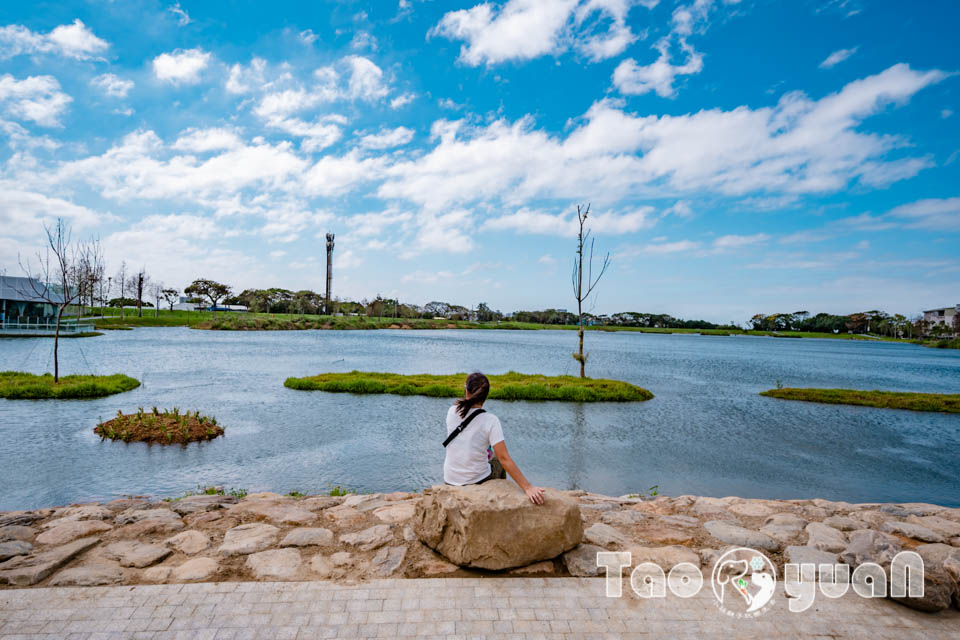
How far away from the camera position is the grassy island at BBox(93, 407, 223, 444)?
38.3 feet

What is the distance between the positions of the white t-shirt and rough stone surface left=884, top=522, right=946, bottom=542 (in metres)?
4.99

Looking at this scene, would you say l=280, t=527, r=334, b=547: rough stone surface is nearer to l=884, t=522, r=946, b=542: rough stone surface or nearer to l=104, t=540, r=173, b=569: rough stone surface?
l=104, t=540, r=173, b=569: rough stone surface

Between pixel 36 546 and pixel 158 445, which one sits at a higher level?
pixel 36 546

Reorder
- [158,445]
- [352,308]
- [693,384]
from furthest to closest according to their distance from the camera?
1. [352,308]
2. [693,384]
3. [158,445]

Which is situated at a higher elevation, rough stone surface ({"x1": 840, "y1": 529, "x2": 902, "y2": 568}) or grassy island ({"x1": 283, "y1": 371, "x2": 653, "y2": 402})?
rough stone surface ({"x1": 840, "y1": 529, "x2": 902, "y2": 568})

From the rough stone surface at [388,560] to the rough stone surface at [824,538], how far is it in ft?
13.8

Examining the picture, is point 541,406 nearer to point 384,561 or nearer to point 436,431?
point 436,431

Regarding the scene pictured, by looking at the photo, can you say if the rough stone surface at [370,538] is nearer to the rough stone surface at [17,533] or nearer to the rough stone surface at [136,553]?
the rough stone surface at [136,553]

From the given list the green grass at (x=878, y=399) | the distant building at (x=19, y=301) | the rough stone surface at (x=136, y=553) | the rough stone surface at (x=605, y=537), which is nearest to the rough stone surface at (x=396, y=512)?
the rough stone surface at (x=605, y=537)

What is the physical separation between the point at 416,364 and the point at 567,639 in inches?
1169

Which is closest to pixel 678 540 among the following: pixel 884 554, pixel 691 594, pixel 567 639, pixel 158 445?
pixel 691 594

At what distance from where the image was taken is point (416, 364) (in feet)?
107

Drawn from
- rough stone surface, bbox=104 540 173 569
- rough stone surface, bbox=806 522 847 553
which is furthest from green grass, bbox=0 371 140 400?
rough stone surface, bbox=806 522 847 553

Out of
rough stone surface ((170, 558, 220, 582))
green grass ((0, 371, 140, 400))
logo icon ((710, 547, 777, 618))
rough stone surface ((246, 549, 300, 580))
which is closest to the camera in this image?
logo icon ((710, 547, 777, 618))
